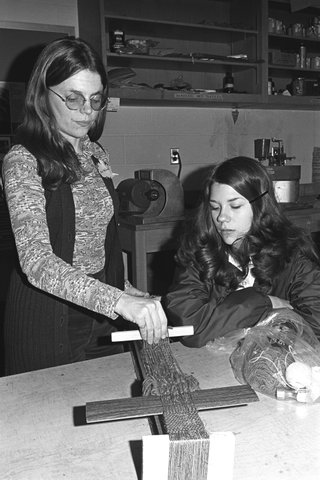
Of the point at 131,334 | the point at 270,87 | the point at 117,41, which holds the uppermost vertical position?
the point at 117,41

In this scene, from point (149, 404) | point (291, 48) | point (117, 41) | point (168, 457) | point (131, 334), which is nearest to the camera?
point (168, 457)

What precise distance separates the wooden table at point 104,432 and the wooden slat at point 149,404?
0.08 meters

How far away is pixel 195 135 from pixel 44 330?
2.86 meters

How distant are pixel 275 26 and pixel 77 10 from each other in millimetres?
1511

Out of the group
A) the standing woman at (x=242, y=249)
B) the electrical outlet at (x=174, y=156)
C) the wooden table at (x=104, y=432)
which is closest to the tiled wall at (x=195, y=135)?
the electrical outlet at (x=174, y=156)

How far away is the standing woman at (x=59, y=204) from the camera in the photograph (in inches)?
51.1

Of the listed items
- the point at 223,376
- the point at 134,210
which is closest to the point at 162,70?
the point at 134,210

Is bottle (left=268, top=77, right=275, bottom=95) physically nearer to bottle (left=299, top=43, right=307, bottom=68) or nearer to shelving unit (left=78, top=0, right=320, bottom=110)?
shelving unit (left=78, top=0, right=320, bottom=110)

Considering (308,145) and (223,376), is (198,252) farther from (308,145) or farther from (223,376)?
(308,145)

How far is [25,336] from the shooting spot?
1462mm

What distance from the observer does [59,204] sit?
4.58ft

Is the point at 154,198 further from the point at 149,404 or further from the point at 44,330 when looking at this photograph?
the point at 149,404

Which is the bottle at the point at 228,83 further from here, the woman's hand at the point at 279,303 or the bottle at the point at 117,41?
the woman's hand at the point at 279,303

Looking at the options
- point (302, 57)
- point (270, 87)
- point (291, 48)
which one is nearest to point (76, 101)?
point (270, 87)
